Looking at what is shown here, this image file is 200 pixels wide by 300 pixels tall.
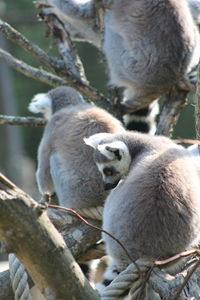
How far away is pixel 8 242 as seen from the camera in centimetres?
189

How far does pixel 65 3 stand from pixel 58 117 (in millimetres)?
2310

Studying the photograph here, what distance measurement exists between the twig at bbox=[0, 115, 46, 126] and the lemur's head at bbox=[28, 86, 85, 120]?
0.14 meters

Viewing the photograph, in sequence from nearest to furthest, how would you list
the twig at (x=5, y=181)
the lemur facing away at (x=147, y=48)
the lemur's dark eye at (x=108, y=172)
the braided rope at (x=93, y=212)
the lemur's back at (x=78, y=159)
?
the twig at (x=5, y=181) < the lemur's dark eye at (x=108, y=172) < the braided rope at (x=93, y=212) < the lemur's back at (x=78, y=159) < the lemur facing away at (x=147, y=48)

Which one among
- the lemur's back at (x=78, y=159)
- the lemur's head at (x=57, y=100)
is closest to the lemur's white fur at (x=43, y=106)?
the lemur's head at (x=57, y=100)

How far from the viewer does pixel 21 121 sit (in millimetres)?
4895

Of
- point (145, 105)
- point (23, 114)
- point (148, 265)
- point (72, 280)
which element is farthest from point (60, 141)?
point (23, 114)

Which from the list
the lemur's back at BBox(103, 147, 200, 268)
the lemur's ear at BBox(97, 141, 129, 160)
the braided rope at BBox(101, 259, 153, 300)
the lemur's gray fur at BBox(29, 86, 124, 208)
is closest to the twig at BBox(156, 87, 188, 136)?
the lemur's gray fur at BBox(29, 86, 124, 208)

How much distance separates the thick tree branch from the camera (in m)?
1.86

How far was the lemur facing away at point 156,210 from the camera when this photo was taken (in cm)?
288

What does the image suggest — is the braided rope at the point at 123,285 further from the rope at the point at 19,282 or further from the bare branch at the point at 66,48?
the bare branch at the point at 66,48

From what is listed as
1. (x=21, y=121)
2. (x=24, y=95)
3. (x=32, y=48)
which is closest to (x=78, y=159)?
(x=21, y=121)

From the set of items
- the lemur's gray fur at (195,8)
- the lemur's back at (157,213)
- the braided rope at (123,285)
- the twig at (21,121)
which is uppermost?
the lemur's gray fur at (195,8)

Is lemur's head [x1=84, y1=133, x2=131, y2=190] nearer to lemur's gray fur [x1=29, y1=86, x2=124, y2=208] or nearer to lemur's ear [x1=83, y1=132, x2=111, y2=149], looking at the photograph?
lemur's ear [x1=83, y1=132, x2=111, y2=149]

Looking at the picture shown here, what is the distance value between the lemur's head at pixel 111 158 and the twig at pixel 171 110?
108cm
